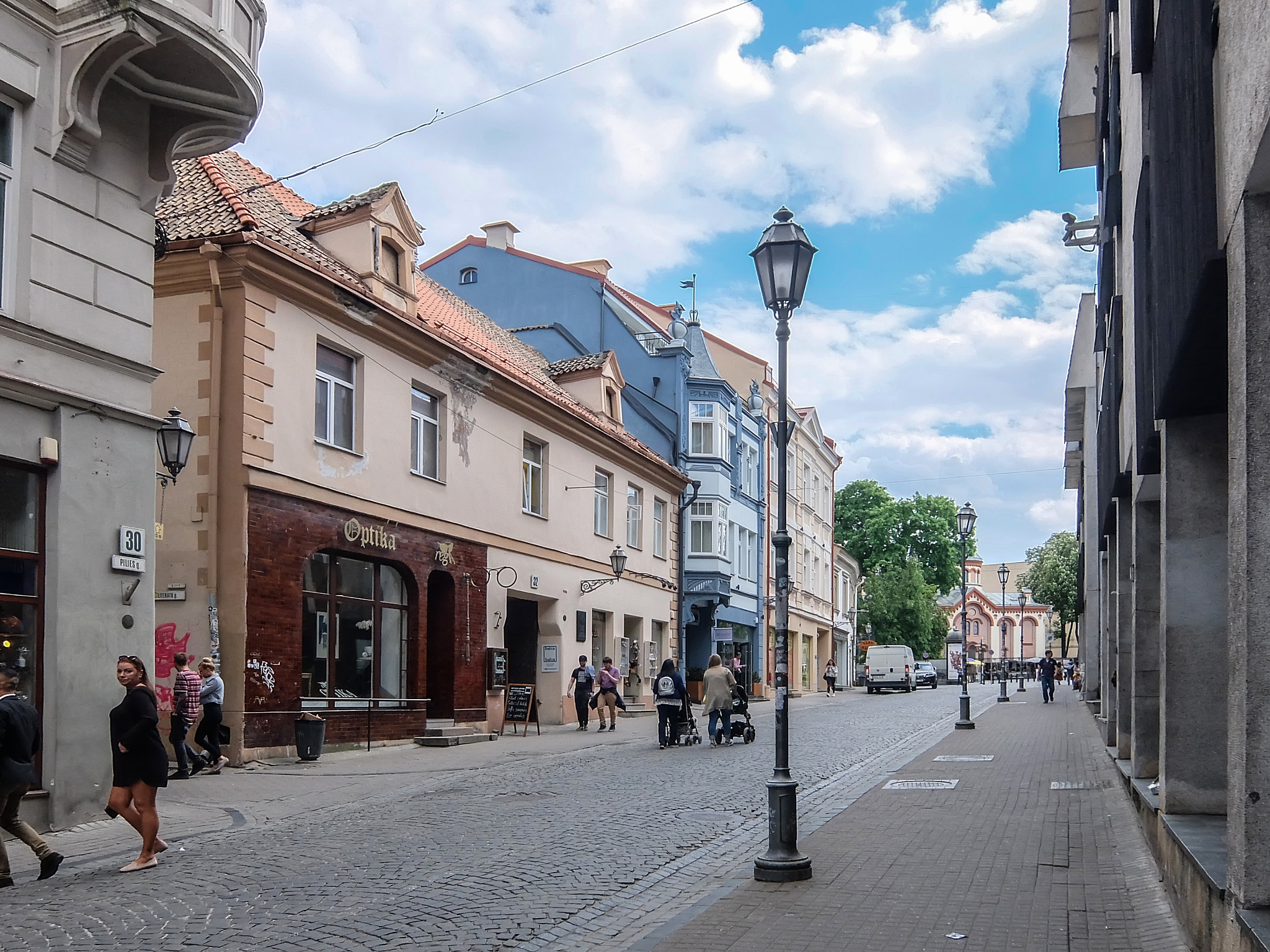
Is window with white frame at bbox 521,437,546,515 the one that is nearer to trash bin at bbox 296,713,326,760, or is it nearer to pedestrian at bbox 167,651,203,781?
trash bin at bbox 296,713,326,760

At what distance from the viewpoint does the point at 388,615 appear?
22406 millimetres

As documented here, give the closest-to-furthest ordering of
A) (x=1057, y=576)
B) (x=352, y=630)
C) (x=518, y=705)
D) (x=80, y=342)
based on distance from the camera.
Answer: (x=80, y=342)
(x=352, y=630)
(x=518, y=705)
(x=1057, y=576)

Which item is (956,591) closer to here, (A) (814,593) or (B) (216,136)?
(A) (814,593)

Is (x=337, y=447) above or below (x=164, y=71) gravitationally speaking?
below

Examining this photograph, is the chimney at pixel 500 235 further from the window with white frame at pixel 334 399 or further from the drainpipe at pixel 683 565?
the window with white frame at pixel 334 399

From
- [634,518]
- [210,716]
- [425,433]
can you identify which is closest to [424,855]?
[210,716]

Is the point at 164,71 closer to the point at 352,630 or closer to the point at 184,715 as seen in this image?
the point at 184,715

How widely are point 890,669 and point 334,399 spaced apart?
42.3 metres

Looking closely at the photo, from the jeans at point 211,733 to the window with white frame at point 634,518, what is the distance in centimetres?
1821

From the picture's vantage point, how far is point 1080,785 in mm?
15156

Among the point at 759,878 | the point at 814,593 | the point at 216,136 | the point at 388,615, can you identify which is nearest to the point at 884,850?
the point at 759,878

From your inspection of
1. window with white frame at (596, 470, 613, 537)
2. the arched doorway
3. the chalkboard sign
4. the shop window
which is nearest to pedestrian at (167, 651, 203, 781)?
the shop window

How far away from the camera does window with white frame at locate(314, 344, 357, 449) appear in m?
20.6

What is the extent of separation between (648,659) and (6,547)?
25.4 metres
